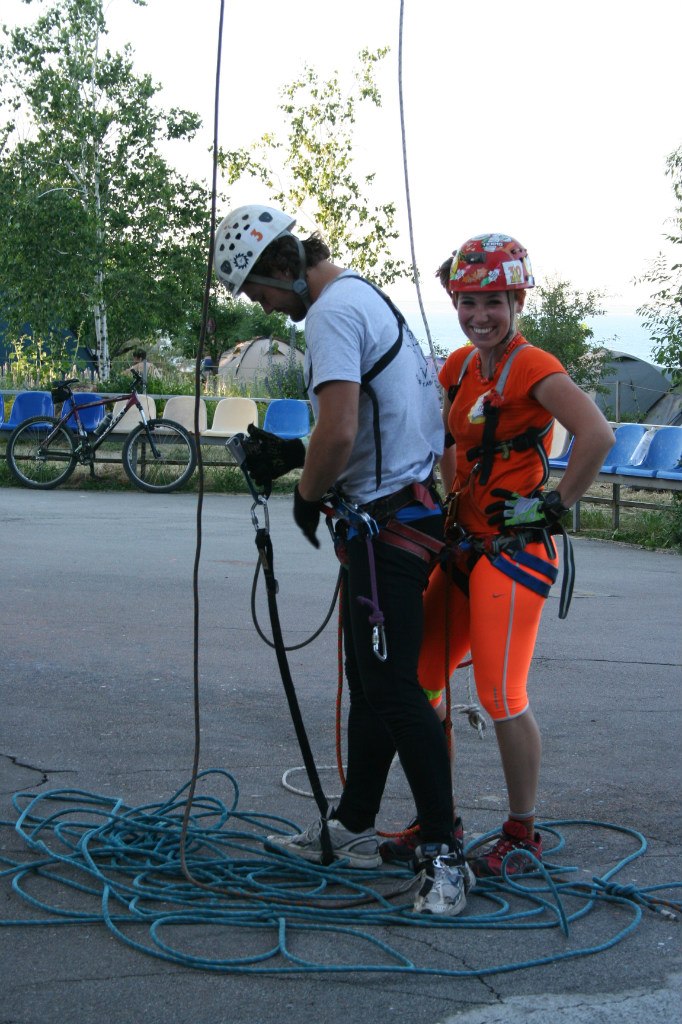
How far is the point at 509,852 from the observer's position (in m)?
3.90

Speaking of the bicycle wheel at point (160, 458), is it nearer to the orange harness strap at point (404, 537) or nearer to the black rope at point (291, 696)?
the black rope at point (291, 696)

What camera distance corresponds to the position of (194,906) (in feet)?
11.9

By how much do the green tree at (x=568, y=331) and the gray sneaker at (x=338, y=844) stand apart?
22615 mm

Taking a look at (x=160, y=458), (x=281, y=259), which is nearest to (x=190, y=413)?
(x=160, y=458)

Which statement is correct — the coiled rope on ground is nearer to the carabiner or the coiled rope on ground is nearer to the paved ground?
the paved ground

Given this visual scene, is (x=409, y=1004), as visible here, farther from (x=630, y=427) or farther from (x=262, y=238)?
(x=630, y=427)

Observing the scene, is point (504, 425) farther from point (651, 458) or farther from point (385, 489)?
point (651, 458)

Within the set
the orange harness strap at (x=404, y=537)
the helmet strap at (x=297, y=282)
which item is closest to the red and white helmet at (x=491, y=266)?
the helmet strap at (x=297, y=282)

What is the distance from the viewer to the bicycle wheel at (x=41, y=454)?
1606cm

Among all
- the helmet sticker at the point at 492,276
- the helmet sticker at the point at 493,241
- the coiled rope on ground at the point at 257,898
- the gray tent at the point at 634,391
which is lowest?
the coiled rope on ground at the point at 257,898

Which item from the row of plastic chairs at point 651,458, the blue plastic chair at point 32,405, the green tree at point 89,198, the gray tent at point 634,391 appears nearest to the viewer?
the row of plastic chairs at point 651,458

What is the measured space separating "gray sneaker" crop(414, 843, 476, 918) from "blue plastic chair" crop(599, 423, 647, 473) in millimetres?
9997

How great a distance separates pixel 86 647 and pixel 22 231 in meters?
26.8

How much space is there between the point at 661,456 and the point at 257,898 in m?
10.1
